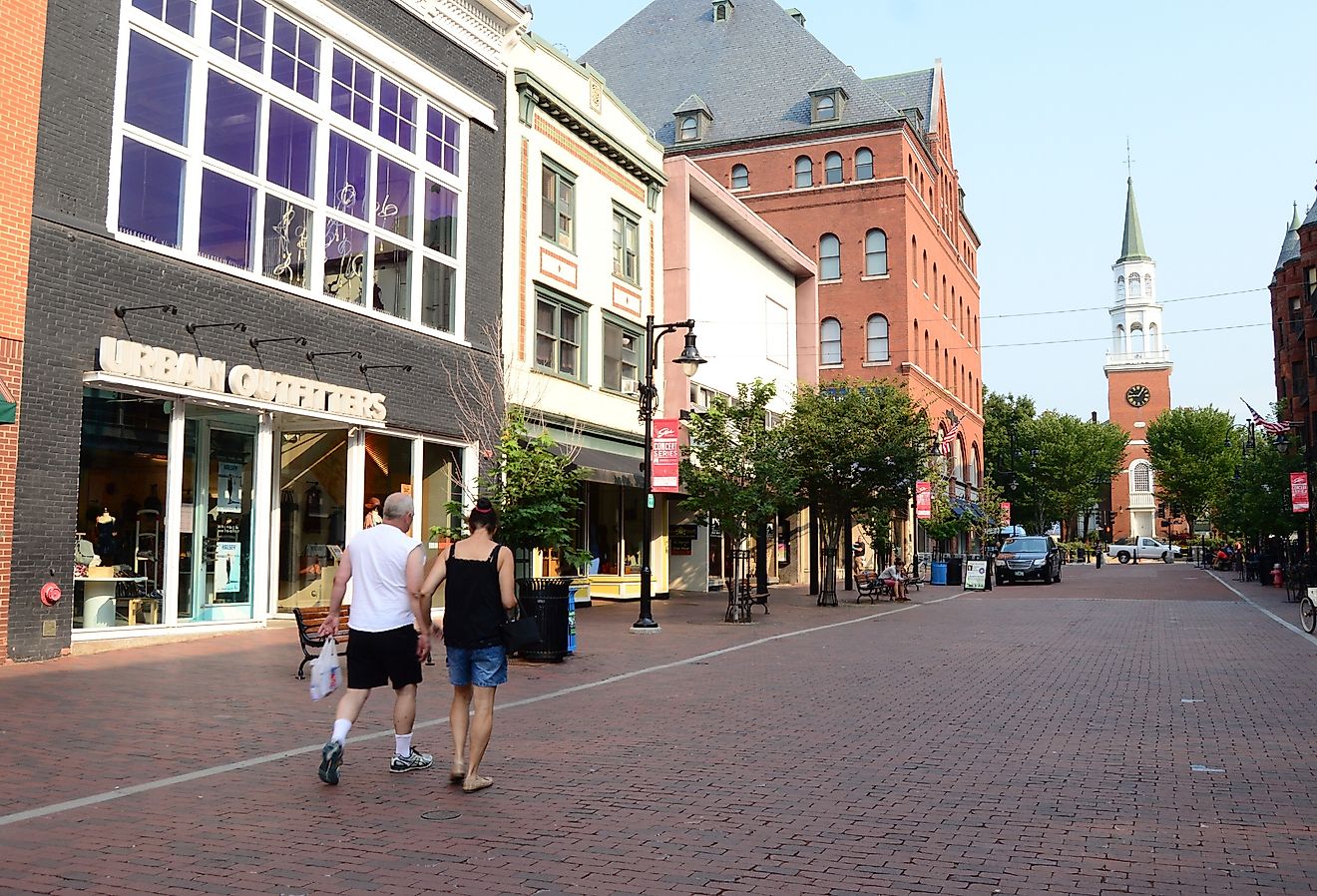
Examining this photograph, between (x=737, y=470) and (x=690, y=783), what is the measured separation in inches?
644

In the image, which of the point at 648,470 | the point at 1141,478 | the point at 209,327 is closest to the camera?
the point at 209,327

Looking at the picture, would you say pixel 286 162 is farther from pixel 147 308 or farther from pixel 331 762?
pixel 331 762

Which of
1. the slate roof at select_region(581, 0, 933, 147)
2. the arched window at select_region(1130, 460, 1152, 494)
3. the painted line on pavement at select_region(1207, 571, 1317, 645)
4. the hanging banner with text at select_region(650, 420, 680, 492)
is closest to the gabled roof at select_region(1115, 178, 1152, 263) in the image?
the arched window at select_region(1130, 460, 1152, 494)

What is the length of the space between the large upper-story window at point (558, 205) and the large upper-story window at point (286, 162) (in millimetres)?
3170

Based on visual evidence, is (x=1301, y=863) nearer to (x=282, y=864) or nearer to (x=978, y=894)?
(x=978, y=894)

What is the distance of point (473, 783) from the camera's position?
6930 mm

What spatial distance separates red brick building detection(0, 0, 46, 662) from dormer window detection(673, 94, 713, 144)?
42.9 metres

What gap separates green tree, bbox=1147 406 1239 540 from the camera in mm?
91250

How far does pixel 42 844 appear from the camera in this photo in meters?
5.68

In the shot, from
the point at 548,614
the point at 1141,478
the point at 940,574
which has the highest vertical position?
the point at 1141,478

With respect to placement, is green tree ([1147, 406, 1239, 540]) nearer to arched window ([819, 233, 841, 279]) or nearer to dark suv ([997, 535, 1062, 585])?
arched window ([819, 233, 841, 279])

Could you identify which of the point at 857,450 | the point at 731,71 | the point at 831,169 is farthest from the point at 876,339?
the point at 857,450

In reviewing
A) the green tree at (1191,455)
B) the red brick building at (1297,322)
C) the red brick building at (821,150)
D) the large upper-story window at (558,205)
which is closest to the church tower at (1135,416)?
the green tree at (1191,455)

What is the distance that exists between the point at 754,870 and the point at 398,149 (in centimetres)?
1644
